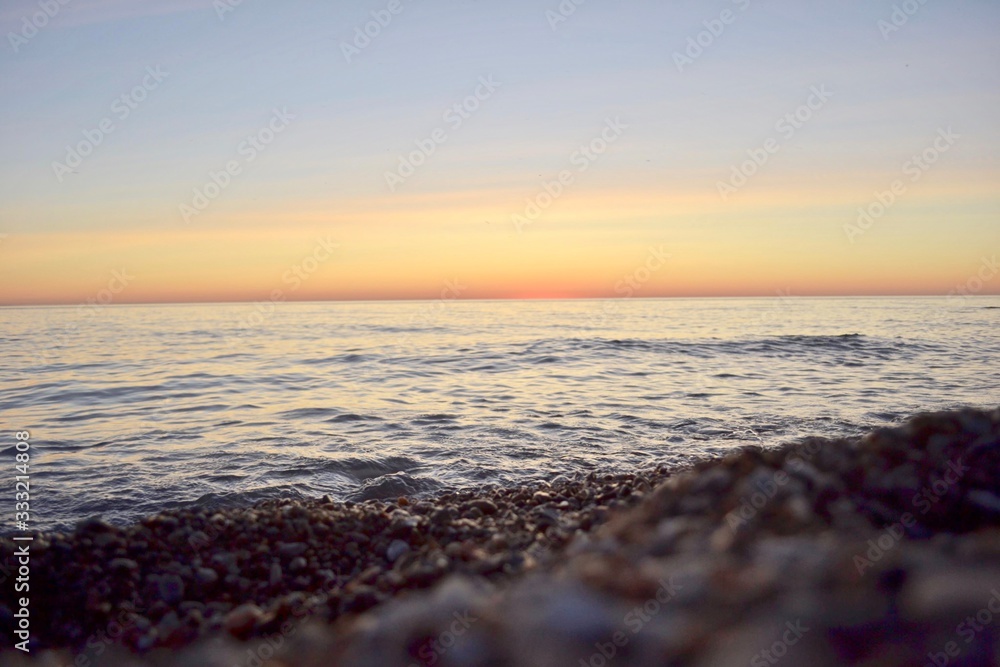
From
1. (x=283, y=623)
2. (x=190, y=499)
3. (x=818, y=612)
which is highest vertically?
(x=818, y=612)

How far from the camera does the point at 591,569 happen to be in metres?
2.58

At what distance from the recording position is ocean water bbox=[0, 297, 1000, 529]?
8062mm

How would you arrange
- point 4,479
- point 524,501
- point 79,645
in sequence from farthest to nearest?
1. point 4,479
2. point 524,501
3. point 79,645

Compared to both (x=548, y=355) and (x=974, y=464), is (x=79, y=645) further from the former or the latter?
(x=548, y=355)

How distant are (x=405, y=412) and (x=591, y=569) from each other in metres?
9.98

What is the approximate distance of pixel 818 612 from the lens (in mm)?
1887

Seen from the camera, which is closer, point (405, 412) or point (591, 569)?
point (591, 569)

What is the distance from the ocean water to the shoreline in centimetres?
230

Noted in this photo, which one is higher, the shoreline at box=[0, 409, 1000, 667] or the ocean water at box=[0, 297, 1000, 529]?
the shoreline at box=[0, 409, 1000, 667]

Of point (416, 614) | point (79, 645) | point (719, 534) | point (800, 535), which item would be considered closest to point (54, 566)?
point (79, 645)

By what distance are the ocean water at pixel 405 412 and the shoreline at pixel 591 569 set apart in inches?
90.6

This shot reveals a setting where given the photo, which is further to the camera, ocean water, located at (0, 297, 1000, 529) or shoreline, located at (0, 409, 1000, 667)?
ocean water, located at (0, 297, 1000, 529)

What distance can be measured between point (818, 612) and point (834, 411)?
36.4 feet

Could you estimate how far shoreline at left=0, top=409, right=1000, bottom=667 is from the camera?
1924 millimetres
